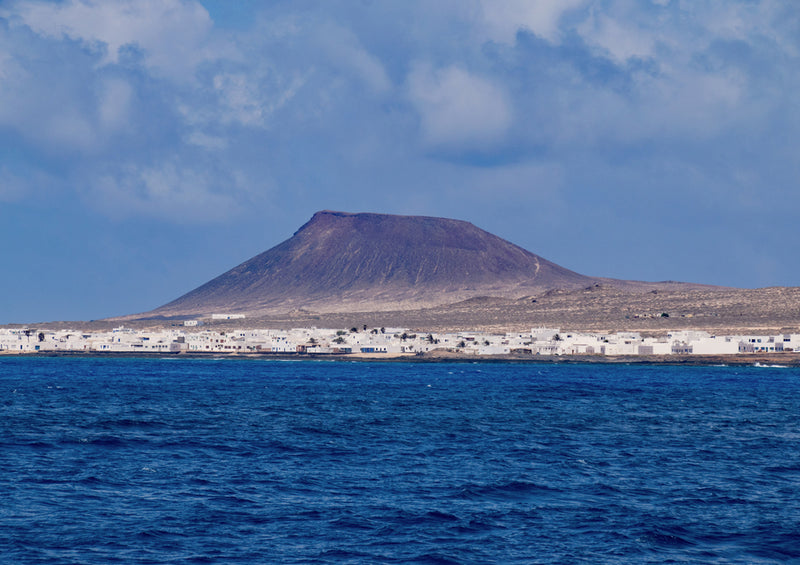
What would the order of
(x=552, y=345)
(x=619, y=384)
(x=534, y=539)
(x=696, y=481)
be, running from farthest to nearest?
1. (x=552, y=345)
2. (x=619, y=384)
3. (x=696, y=481)
4. (x=534, y=539)

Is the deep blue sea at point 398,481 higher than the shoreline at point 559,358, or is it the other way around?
the shoreline at point 559,358

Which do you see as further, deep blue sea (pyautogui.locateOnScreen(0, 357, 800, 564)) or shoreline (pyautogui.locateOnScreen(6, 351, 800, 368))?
shoreline (pyautogui.locateOnScreen(6, 351, 800, 368))

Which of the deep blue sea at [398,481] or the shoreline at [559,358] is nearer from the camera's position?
the deep blue sea at [398,481]

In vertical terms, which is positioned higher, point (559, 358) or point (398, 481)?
point (559, 358)

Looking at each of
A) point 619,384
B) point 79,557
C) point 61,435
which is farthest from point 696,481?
point 619,384

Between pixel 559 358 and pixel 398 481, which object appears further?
pixel 559 358

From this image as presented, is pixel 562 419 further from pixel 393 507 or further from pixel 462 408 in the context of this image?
pixel 393 507

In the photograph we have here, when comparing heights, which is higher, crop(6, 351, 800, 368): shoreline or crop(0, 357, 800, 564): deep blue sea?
crop(6, 351, 800, 368): shoreline

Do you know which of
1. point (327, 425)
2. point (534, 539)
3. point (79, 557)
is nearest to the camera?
point (79, 557)
